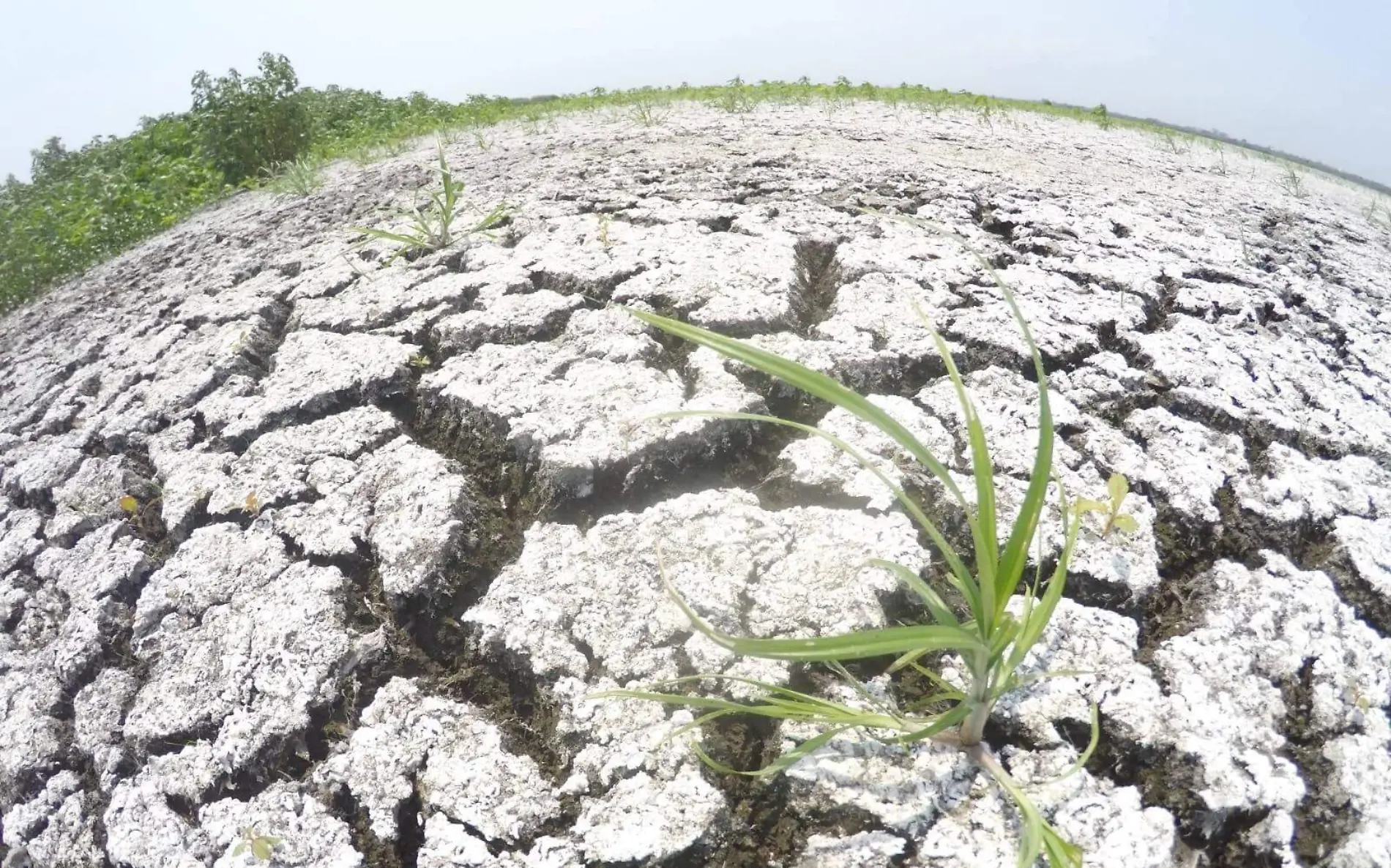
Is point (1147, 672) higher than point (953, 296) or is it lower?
lower

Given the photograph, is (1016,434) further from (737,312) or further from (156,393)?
(156,393)

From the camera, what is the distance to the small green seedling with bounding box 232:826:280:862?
1093 mm

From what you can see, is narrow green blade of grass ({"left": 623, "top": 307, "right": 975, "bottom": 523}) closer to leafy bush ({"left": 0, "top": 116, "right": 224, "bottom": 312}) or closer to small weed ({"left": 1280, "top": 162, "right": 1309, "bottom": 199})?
small weed ({"left": 1280, "top": 162, "right": 1309, "bottom": 199})

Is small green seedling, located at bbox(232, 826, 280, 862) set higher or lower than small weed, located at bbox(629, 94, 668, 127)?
lower

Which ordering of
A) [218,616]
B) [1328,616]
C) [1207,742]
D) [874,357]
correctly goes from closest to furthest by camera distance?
1. [1207,742]
2. [1328,616]
3. [218,616]
4. [874,357]

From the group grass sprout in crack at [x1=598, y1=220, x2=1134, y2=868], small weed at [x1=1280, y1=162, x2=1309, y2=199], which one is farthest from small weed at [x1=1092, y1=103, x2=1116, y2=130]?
grass sprout in crack at [x1=598, y1=220, x2=1134, y2=868]

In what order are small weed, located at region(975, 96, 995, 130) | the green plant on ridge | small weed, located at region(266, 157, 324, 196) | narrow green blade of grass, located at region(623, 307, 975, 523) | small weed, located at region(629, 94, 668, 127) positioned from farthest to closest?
small weed, located at region(975, 96, 995, 130) < small weed, located at region(629, 94, 668, 127) < small weed, located at region(266, 157, 324, 196) < the green plant on ridge < narrow green blade of grass, located at region(623, 307, 975, 523)

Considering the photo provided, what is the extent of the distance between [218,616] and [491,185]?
2673 millimetres

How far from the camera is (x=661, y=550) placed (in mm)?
1369

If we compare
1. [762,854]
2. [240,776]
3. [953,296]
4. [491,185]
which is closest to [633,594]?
[762,854]

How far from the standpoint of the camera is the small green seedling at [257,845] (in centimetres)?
109

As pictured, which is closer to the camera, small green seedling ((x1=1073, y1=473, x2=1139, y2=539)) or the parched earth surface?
the parched earth surface

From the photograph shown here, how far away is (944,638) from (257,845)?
3.40 ft

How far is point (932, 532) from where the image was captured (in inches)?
34.4
